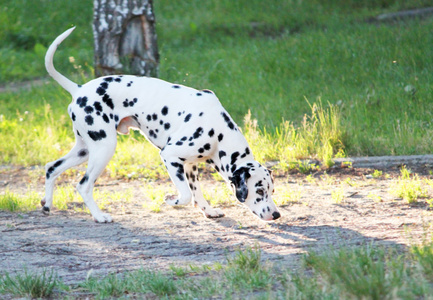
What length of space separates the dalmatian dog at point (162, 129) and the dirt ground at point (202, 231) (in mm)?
287

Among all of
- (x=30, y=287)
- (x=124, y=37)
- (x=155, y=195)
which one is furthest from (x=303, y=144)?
(x=30, y=287)

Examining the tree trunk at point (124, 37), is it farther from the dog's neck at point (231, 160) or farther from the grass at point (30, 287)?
the grass at point (30, 287)

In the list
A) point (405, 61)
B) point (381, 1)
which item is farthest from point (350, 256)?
point (381, 1)

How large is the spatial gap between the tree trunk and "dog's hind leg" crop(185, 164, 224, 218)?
438cm

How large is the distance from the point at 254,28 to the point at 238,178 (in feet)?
34.6

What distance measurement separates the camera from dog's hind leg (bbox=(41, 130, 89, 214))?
21.0 ft

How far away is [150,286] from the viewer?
3926mm

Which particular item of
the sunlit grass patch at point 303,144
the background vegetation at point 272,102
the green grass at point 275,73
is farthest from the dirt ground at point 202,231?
the green grass at point 275,73

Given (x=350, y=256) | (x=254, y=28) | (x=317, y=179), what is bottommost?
(x=317, y=179)

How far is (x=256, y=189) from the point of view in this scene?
219 inches

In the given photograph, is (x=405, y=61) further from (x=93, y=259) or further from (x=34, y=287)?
(x=34, y=287)

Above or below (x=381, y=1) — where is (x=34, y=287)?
below

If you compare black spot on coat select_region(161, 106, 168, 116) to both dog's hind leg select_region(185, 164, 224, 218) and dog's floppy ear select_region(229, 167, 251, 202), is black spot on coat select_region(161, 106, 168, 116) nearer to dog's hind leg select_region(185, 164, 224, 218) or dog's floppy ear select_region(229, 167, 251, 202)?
dog's hind leg select_region(185, 164, 224, 218)

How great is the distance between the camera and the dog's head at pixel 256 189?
5.55 metres
